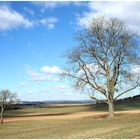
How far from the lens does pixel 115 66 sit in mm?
45625

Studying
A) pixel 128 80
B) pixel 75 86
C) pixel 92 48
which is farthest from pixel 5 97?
pixel 128 80

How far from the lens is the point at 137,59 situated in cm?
4472

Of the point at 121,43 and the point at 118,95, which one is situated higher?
the point at 121,43

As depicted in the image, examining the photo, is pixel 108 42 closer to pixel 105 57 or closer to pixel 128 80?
→ pixel 105 57

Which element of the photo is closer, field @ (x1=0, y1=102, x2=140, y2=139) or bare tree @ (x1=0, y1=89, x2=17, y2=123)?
field @ (x1=0, y1=102, x2=140, y2=139)

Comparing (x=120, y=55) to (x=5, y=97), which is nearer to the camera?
(x=120, y=55)

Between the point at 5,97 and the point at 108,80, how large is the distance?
16.4 meters

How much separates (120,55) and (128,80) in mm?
3472

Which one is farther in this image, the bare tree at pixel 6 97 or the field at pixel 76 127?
the bare tree at pixel 6 97

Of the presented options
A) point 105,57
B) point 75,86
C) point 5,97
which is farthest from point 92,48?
point 5,97

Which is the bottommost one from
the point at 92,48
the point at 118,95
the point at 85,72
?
the point at 118,95

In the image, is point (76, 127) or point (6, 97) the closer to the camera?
point (76, 127)

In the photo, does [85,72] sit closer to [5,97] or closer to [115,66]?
[115,66]

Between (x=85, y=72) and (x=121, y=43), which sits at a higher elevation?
(x=121, y=43)
